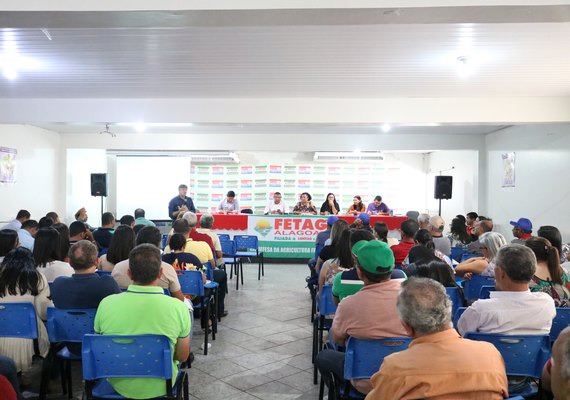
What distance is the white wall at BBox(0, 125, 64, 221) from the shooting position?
33.5ft

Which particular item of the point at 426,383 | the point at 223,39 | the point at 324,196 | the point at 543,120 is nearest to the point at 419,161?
the point at 324,196

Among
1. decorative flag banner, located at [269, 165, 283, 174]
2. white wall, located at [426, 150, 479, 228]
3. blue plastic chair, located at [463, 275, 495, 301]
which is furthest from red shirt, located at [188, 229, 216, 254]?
decorative flag banner, located at [269, 165, 283, 174]

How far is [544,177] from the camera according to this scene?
886cm

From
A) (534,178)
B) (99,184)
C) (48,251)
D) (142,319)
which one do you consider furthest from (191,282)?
(99,184)

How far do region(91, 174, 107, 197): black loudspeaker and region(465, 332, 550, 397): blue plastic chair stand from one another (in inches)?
461

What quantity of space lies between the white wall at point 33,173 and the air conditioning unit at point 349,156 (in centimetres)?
698

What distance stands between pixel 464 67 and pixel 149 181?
1019 cm

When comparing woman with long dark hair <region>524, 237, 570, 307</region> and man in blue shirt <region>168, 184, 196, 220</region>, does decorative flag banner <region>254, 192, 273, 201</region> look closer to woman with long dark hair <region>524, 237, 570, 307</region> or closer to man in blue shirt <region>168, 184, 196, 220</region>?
man in blue shirt <region>168, 184, 196, 220</region>

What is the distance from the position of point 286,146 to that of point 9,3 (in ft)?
30.8

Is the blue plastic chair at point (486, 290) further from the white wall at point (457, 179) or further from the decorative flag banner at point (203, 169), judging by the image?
the decorative flag banner at point (203, 169)

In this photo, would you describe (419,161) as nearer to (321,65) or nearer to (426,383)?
(321,65)

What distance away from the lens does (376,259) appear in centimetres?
271

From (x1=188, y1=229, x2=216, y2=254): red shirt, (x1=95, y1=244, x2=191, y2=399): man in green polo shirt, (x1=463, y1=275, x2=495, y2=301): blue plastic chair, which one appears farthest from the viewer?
(x1=188, y1=229, x2=216, y2=254): red shirt

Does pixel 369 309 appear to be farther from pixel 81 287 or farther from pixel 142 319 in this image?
pixel 81 287
